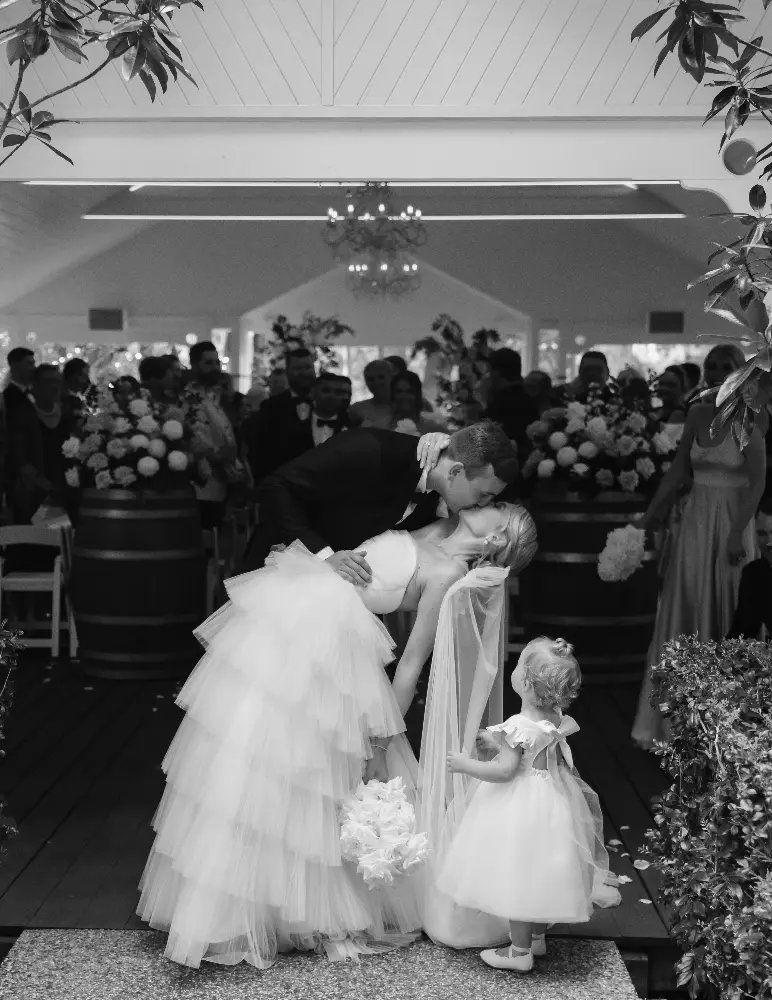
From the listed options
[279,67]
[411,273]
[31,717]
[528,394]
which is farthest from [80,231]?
[279,67]

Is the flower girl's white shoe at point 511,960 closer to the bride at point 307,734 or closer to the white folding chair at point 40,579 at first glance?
the bride at point 307,734

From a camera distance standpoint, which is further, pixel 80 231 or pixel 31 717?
pixel 80 231

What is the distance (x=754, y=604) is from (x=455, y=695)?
4.68 feet

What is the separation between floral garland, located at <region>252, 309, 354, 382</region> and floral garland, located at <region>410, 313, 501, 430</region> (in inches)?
28.1

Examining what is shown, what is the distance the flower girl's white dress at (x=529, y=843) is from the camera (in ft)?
9.35

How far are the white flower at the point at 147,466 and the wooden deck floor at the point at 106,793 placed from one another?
1.06 m

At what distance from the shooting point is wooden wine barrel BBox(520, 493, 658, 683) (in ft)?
19.7

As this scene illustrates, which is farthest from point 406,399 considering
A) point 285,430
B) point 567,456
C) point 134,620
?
point 134,620

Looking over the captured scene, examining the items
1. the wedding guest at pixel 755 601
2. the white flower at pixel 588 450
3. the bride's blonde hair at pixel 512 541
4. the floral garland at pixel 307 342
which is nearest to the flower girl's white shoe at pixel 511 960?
the bride's blonde hair at pixel 512 541

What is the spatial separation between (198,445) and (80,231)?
16.5 ft

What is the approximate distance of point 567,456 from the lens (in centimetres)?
604

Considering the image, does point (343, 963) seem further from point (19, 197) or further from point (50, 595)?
point (19, 197)

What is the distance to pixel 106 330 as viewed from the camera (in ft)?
35.4

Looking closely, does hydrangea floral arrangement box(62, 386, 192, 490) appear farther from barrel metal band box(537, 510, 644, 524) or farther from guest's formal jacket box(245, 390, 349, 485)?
barrel metal band box(537, 510, 644, 524)
